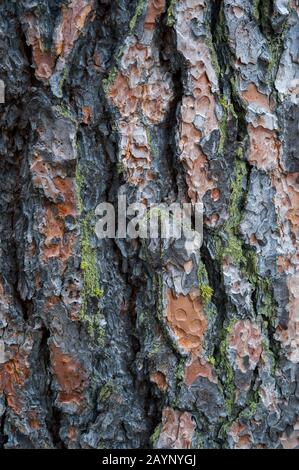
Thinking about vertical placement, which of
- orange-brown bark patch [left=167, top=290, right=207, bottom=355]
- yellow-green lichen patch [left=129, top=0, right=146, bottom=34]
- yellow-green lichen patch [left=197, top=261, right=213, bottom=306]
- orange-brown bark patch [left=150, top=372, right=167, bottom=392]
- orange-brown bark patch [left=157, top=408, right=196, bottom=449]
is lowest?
orange-brown bark patch [left=157, top=408, right=196, bottom=449]

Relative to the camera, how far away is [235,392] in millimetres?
1238

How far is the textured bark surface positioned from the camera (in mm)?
1161

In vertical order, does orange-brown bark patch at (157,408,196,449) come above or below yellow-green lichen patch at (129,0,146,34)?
below

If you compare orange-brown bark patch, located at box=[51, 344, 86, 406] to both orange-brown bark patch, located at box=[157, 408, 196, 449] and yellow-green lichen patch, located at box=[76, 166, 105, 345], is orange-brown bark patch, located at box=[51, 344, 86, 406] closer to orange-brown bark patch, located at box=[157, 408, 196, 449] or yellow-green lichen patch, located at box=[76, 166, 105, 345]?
yellow-green lichen patch, located at box=[76, 166, 105, 345]

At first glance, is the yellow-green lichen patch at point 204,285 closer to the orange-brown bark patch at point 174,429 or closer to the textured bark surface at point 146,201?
the textured bark surface at point 146,201

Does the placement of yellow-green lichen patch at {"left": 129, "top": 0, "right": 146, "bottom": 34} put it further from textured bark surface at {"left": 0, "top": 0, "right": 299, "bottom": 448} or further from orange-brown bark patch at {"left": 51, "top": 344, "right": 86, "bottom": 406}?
orange-brown bark patch at {"left": 51, "top": 344, "right": 86, "bottom": 406}

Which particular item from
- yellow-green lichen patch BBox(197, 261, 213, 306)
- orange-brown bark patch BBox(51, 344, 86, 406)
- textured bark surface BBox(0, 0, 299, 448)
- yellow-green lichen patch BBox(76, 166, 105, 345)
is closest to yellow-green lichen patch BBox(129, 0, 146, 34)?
textured bark surface BBox(0, 0, 299, 448)

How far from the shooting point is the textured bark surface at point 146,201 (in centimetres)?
116

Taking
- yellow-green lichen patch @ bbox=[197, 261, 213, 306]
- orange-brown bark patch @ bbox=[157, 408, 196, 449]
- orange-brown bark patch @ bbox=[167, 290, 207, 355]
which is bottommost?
orange-brown bark patch @ bbox=[157, 408, 196, 449]

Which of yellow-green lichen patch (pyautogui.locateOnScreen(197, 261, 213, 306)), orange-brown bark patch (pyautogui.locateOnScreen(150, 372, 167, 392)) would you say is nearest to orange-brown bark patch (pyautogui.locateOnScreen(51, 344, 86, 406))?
orange-brown bark patch (pyautogui.locateOnScreen(150, 372, 167, 392))

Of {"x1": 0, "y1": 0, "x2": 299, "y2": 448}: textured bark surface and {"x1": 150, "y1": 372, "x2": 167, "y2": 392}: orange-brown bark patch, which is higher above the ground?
{"x1": 0, "y1": 0, "x2": 299, "y2": 448}: textured bark surface

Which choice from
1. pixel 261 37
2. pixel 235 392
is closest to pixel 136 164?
pixel 261 37

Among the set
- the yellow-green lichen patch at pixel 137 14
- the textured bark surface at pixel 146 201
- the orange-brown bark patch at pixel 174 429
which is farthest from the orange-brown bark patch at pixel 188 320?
the yellow-green lichen patch at pixel 137 14

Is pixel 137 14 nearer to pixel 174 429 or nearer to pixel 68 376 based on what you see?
pixel 68 376
